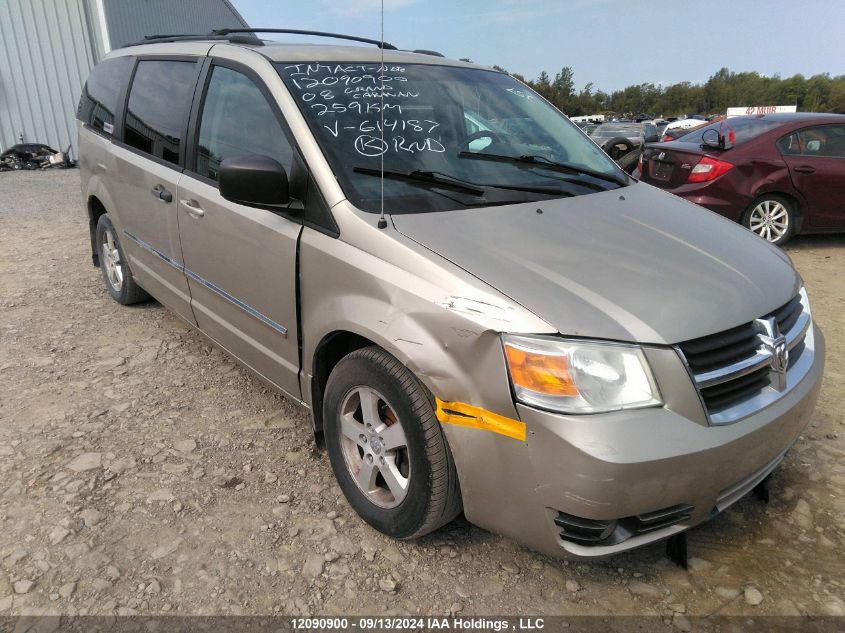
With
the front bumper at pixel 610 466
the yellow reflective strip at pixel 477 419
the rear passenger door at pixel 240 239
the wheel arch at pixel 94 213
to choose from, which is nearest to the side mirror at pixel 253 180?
the rear passenger door at pixel 240 239

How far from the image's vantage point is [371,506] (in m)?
2.39

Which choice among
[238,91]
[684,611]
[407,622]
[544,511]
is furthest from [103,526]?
[684,611]

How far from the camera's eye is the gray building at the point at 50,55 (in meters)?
15.9

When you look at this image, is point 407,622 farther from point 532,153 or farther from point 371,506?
point 532,153

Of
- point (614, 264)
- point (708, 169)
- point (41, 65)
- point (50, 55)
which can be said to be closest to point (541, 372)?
point (614, 264)

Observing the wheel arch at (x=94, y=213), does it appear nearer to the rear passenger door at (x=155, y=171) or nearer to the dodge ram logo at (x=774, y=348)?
the rear passenger door at (x=155, y=171)

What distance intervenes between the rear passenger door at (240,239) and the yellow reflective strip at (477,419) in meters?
0.90

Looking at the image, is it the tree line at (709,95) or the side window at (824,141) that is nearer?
the side window at (824,141)

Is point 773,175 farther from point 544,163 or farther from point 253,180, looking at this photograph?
point 253,180

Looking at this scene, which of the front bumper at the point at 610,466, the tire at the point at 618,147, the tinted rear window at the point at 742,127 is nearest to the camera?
the front bumper at the point at 610,466

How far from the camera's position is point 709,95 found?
118125 millimetres

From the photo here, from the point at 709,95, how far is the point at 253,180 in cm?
13485

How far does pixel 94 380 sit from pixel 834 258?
22.4ft

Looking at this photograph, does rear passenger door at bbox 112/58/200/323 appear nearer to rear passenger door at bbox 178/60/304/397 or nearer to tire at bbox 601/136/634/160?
rear passenger door at bbox 178/60/304/397
